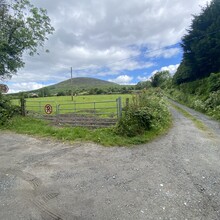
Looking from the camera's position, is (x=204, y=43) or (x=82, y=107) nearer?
(x=204, y=43)

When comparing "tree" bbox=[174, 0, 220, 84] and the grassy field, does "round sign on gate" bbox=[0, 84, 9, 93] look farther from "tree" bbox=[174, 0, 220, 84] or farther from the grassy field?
"tree" bbox=[174, 0, 220, 84]

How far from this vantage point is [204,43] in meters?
21.6

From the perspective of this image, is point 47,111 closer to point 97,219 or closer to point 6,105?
point 6,105

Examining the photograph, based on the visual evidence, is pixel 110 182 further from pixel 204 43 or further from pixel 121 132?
pixel 204 43

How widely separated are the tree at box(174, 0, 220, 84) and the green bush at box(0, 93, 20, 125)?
73.3ft

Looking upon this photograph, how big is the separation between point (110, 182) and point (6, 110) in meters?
9.98

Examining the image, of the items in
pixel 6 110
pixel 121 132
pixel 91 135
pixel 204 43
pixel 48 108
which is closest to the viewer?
pixel 121 132

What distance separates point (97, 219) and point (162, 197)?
128 cm

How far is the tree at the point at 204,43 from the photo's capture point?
21000mm

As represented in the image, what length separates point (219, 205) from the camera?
2873mm

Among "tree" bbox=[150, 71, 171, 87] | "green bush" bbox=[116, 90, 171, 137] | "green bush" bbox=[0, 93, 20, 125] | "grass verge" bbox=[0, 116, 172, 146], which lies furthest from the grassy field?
"tree" bbox=[150, 71, 171, 87]

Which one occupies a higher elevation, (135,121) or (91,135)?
(135,121)

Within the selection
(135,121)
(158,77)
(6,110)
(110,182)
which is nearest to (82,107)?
(6,110)

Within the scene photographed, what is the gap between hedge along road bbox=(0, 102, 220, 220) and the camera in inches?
111
